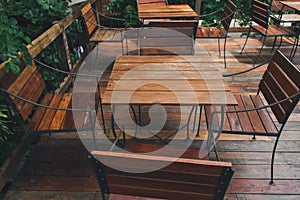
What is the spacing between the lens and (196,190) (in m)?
1.16

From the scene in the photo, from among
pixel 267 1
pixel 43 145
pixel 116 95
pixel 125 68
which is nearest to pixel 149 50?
pixel 125 68

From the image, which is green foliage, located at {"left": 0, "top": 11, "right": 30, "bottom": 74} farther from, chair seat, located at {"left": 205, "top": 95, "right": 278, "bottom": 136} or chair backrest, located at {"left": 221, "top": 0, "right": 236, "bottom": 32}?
chair backrest, located at {"left": 221, "top": 0, "right": 236, "bottom": 32}

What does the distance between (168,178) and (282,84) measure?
46.6 inches

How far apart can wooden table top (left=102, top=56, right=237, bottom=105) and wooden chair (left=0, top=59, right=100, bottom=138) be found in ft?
1.07

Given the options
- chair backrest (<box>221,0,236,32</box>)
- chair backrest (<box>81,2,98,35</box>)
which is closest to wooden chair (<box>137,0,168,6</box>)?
chair backrest (<box>81,2,98,35</box>)

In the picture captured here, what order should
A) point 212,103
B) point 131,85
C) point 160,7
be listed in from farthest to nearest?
1. point 160,7
2. point 131,85
3. point 212,103

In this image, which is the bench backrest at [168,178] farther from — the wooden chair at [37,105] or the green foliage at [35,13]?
the green foliage at [35,13]

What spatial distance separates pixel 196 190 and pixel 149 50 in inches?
74.2

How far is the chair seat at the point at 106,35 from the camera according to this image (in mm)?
3389

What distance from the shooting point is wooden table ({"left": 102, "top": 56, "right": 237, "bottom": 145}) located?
5.34ft

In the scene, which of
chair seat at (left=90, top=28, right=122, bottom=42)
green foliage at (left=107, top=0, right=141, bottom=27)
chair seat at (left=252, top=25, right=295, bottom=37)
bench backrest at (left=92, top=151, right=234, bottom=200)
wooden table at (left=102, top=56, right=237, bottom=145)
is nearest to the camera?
bench backrest at (left=92, top=151, right=234, bottom=200)

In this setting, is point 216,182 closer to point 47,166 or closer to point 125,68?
point 125,68

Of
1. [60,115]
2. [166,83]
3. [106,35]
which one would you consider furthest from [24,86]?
[106,35]

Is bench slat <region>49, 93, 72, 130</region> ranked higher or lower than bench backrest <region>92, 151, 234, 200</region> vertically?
lower
